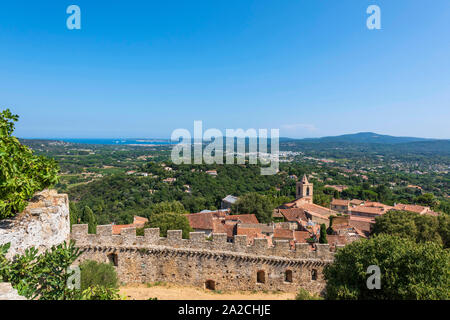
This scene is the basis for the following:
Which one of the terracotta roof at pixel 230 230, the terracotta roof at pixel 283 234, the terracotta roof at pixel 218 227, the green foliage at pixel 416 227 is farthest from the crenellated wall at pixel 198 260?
the green foliage at pixel 416 227

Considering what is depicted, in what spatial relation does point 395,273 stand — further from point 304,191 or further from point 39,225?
point 304,191

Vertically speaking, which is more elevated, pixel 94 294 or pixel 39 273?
pixel 39 273

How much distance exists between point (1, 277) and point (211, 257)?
8.70 m

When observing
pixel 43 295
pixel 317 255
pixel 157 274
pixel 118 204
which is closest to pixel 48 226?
pixel 43 295

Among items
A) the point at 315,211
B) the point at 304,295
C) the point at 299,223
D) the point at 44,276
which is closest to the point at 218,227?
the point at 299,223

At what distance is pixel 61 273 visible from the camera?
18.8 ft

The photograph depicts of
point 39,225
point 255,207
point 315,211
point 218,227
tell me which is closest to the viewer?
point 39,225

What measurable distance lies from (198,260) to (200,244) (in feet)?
2.54

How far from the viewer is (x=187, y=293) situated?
38.6 ft

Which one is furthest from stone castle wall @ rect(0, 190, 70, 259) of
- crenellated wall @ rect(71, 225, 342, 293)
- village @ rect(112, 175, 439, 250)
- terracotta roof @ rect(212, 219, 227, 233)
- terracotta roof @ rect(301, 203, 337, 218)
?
terracotta roof @ rect(301, 203, 337, 218)

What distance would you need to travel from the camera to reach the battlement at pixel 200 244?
11922 millimetres

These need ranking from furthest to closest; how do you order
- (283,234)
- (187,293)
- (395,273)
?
1. (283,234)
2. (187,293)
3. (395,273)

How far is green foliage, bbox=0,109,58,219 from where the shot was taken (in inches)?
207
